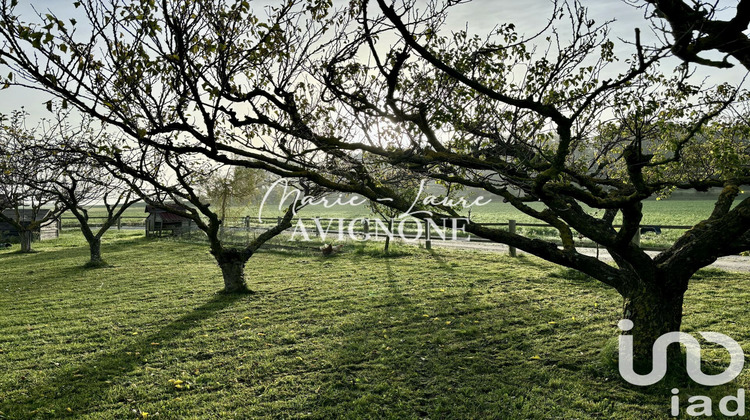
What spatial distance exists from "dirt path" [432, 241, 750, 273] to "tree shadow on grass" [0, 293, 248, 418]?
38.4 feet

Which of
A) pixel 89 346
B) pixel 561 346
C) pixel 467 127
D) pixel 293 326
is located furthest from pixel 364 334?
pixel 89 346

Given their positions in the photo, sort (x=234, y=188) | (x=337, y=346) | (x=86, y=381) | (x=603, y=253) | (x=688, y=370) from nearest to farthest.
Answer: (x=688, y=370) < (x=86, y=381) < (x=337, y=346) < (x=603, y=253) < (x=234, y=188)

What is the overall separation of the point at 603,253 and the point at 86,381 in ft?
47.0

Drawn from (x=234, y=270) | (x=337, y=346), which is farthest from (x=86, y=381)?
(x=234, y=270)

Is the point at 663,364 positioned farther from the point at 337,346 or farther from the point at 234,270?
the point at 234,270

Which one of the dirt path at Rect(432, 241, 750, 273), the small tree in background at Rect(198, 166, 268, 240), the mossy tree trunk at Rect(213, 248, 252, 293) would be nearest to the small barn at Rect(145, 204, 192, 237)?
the small tree in background at Rect(198, 166, 268, 240)

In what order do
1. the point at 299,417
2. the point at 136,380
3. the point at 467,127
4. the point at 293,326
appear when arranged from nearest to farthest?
the point at 299,417 < the point at 136,380 < the point at 467,127 < the point at 293,326

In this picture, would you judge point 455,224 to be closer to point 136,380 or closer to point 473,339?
point 473,339

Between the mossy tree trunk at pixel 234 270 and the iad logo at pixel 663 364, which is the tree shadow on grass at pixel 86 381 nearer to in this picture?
the mossy tree trunk at pixel 234 270

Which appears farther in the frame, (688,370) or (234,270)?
(234,270)

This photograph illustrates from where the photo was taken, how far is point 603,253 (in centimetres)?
1422

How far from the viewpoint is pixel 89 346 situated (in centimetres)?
644

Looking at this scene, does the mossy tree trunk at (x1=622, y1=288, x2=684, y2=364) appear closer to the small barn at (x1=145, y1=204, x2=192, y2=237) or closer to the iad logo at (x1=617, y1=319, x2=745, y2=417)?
the iad logo at (x1=617, y1=319, x2=745, y2=417)

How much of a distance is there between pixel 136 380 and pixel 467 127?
5239 mm
